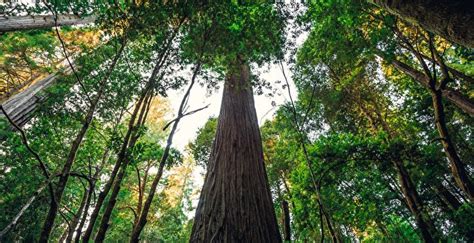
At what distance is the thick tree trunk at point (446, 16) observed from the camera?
3.01 ft

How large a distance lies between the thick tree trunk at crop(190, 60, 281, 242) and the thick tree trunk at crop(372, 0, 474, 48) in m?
2.59

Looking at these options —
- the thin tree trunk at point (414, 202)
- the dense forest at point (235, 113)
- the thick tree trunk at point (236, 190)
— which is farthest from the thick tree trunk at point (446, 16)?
the thin tree trunk at point (414, 202)

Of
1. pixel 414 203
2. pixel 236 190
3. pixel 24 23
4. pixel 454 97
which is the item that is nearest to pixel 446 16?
pixel 236 190

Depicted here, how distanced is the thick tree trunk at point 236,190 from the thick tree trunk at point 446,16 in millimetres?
2587

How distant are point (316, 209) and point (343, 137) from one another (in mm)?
1681

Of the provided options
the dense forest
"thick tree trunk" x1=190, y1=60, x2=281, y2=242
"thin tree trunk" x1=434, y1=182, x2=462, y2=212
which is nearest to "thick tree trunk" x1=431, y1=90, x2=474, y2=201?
the dense forest

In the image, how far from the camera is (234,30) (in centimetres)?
356

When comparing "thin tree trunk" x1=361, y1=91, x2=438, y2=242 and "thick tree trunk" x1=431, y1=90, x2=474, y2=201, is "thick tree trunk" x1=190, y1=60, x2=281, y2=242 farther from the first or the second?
"thin tree trunk" x1=361, y1=91, x2=438, y2=242

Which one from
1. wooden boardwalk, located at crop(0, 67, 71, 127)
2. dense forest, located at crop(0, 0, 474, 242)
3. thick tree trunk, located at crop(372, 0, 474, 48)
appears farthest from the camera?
wooden boardwalk, located at crop(0, 67, 71, 127)

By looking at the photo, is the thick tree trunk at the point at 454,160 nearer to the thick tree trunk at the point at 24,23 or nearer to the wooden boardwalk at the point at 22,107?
the thick tree trunk at the point at 24,23

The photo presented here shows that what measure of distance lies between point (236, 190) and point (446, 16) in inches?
112

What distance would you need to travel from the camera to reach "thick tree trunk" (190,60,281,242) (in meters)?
2.91

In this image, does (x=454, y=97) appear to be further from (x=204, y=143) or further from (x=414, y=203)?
(x=204, y=143)

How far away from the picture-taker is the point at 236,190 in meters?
3.31
